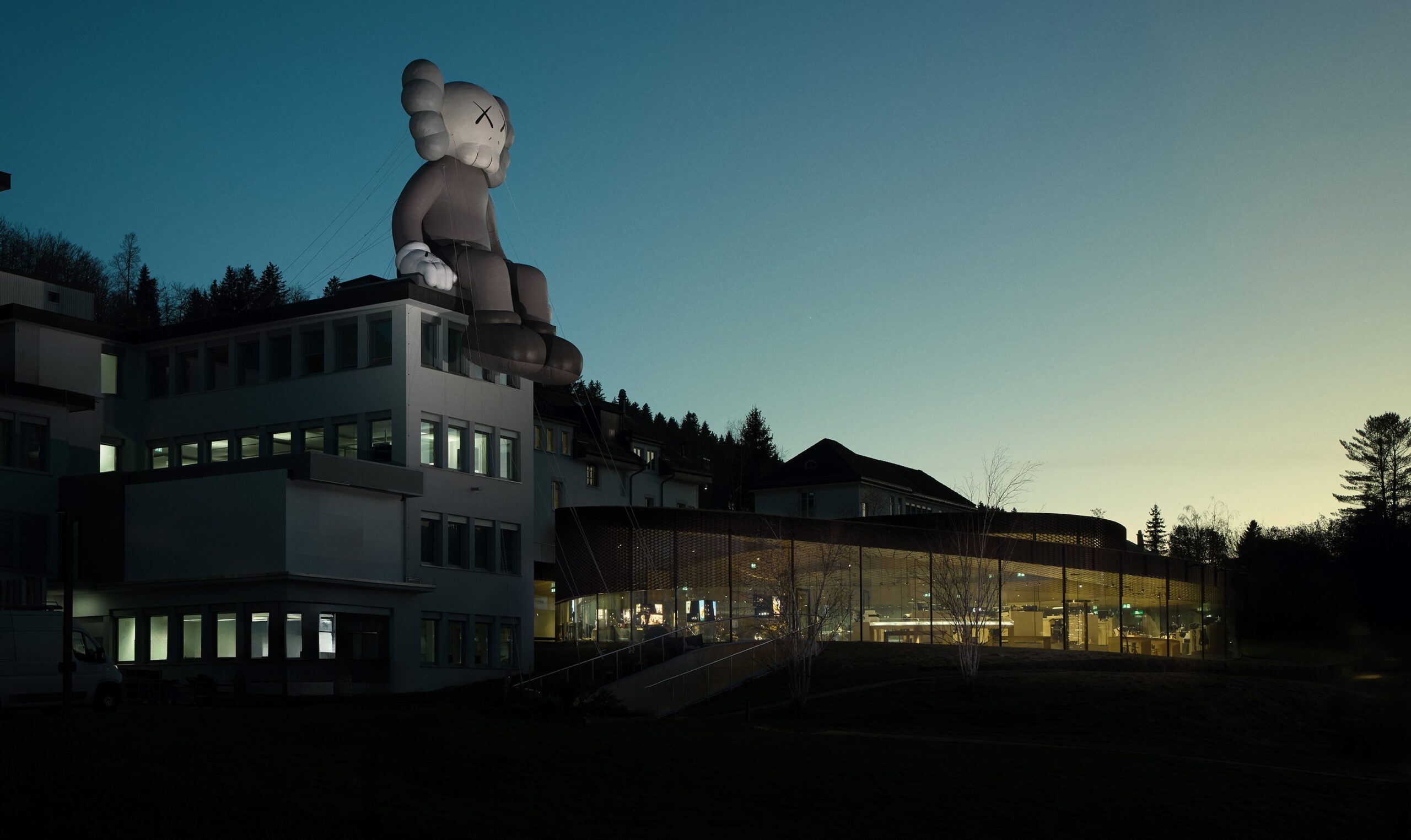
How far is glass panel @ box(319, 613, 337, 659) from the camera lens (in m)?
41.0

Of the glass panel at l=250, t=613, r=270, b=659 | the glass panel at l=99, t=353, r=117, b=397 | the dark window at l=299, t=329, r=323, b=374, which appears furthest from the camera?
the glass panel at l=99, t=353, r=117, b=397

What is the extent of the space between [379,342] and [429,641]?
33.9 feet

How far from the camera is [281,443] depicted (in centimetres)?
4731

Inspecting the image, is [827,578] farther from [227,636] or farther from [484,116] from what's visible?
[227,636]

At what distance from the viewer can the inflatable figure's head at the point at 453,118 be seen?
43.7 meters

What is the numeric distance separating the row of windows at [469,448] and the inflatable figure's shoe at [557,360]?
391cm

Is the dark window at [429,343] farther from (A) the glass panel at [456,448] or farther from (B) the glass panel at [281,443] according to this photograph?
(B) the glass panel at [281,443]

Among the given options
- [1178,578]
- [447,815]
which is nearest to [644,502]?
[1178,578]

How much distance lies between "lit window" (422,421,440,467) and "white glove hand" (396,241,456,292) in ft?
15.4

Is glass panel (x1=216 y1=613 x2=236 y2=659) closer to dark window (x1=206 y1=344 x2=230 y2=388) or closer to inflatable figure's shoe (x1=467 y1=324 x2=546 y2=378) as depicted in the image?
inflatable figure's shoe (x1=467 y1=324 x2=546 y2=378)

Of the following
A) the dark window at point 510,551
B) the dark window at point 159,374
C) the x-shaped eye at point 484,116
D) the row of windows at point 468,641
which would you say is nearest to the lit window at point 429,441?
the dark window at point 510,551

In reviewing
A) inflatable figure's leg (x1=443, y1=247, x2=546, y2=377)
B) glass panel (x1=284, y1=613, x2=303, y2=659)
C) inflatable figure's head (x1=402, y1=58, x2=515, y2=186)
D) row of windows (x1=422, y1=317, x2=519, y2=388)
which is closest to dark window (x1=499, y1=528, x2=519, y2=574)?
row of windows (x1=422, y1=317, x2=519, y2=388)

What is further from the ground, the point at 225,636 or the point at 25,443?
the point at 25,443

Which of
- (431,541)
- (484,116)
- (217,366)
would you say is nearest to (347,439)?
(431,541)
